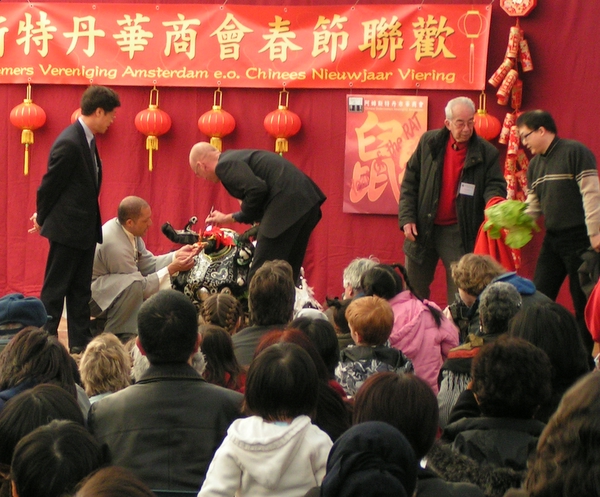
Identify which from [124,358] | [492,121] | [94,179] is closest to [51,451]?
[124,358]

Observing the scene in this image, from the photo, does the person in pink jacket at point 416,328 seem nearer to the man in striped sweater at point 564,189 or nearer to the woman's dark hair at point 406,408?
the man in striped sweater at point 564,189

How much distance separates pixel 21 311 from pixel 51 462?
1.35m

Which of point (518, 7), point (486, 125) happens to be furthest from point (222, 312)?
point (518, 7)

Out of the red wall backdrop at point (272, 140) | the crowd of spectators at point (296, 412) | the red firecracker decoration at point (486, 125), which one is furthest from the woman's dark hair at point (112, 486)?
the red wall backdrop at point (272, 140)

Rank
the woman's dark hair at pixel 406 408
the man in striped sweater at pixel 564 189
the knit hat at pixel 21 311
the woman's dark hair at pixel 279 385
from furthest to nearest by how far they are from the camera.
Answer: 1. the man in striped sweater at pixel 564 189
2. the knit hat at pixel 21 311
3. the woman's dark hair at pixel 279 385
4. the woman's dark hair at pixel 406 408

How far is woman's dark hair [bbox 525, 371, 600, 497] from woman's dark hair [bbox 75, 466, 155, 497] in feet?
1.70

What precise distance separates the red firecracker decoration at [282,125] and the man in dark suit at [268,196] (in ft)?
3.43

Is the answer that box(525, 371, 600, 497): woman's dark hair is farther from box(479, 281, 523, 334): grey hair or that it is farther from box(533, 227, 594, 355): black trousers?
box(533, 227, 594, 355): black trousers

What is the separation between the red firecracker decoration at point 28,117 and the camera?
610 cm

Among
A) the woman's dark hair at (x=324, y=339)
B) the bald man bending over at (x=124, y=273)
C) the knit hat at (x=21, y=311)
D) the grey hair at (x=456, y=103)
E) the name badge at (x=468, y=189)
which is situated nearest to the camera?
the woman's dark hair at (x=324, y=339)

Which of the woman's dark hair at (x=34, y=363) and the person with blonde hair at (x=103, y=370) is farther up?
the woman's dark hair at (x=34, y=363)

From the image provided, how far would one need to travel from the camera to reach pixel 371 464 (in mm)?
1394

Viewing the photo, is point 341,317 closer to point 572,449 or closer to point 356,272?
point 356,272

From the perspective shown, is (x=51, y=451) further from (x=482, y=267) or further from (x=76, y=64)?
(x=76, y=64)
